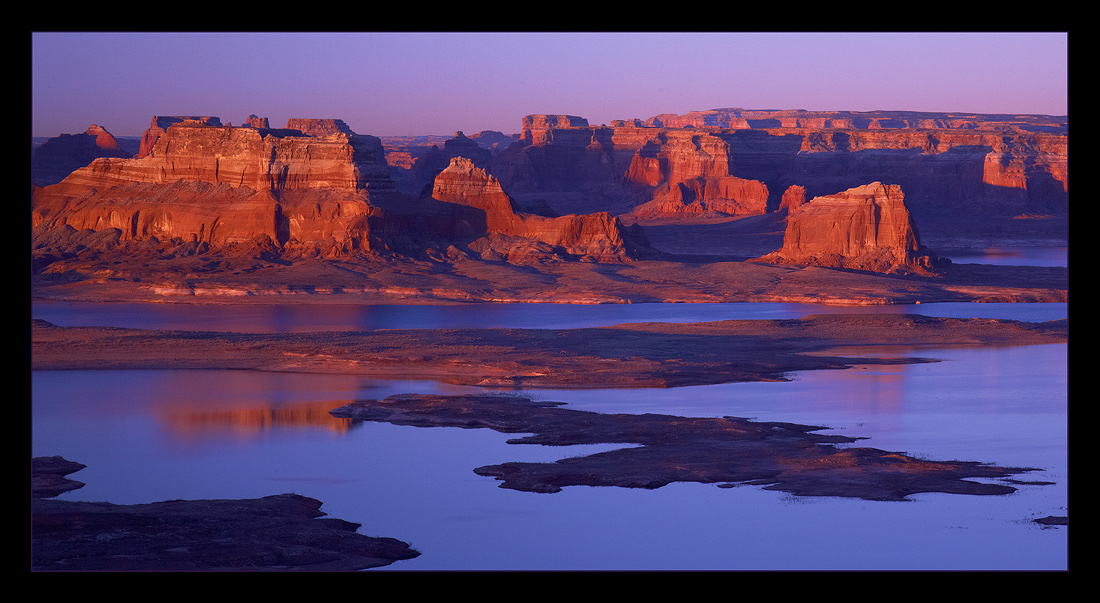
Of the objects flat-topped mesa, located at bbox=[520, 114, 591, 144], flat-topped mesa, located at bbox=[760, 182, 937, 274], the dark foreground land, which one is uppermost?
flat-topped mesa, located at bbox=[520, 114, 591, 144]

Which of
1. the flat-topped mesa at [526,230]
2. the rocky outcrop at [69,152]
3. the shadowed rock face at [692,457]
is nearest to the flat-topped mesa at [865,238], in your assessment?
the flat-topped mesa at [526,230]

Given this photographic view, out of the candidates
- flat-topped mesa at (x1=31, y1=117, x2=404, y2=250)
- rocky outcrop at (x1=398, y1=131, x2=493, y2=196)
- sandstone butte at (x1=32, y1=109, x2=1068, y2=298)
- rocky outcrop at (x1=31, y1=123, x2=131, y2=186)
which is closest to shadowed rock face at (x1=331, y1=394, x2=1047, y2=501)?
sandstone butte at (x1=32, y1=109, x2=1068, y2=298)

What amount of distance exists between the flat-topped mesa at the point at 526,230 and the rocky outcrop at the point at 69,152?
153ft

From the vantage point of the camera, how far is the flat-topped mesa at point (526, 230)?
64.1 m

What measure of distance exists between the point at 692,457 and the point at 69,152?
101881 millimetres

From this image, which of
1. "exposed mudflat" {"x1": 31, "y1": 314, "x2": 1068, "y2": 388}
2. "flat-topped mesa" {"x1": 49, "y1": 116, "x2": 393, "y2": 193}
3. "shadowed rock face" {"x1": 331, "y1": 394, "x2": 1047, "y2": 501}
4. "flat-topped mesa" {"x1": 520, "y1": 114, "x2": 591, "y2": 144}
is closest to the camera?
"shadowed rock face" {"x1": 331, "y1": 394, "x2": 1047, "y2": 501}

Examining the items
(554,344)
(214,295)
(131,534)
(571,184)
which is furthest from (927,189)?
(131,534)

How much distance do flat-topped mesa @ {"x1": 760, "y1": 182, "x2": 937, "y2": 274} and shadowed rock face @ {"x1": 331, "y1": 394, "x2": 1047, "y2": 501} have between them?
37.8 m

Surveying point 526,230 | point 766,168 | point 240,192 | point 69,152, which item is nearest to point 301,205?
point 240,192

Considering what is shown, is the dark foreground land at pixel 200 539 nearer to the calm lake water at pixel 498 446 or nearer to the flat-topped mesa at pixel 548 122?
the calm lake water at pixel 498 446

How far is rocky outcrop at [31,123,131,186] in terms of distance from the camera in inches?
4200

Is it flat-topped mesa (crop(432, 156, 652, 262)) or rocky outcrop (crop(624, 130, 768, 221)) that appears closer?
flat-topped mesa (crop(432, 156, 652, 262))

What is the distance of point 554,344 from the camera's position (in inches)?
1510

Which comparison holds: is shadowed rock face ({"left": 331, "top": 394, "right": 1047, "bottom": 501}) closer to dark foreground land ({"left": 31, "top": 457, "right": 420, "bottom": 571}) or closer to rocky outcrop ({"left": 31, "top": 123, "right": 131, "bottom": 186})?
dark foreground land ({"left": 31, "top": 457, "right": 420, "bottom": 571})
